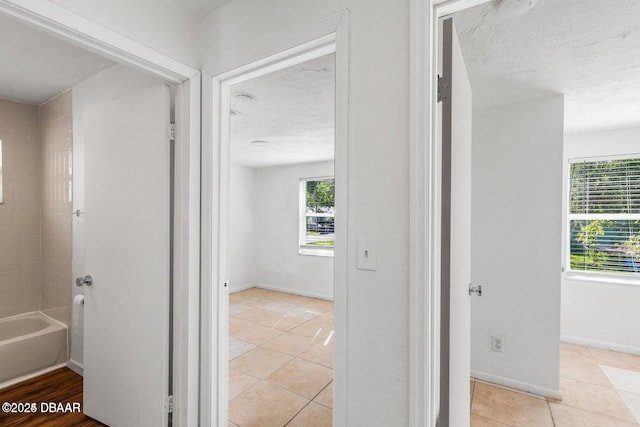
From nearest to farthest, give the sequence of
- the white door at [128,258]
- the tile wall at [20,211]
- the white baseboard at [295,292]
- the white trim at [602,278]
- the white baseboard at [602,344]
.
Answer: the white door at [128,258] < the tile wall at [20,211] < the white baseboard at [602,344] < the white trim at [602,278] < the white baseboard at [295,292]

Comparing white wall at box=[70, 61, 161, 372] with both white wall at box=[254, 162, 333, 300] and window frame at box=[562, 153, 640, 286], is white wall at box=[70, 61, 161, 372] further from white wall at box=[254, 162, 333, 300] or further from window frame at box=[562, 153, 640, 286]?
window frame at box=[562, 153, 640, 286]

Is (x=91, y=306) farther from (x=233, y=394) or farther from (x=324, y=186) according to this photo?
(x=324, y=186)

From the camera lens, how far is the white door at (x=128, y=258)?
169 cm

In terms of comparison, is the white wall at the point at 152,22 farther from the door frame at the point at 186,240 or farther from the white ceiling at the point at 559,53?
the white ceiling at the point at 559,53

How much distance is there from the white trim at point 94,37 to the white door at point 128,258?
161mm

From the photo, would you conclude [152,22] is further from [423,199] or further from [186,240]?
[423,199]

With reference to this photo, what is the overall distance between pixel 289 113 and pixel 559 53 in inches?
75.8

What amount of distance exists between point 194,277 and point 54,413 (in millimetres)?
1495

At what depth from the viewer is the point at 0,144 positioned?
278 centimetres

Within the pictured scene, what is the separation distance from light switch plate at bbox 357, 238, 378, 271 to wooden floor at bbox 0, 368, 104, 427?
6.62 feet

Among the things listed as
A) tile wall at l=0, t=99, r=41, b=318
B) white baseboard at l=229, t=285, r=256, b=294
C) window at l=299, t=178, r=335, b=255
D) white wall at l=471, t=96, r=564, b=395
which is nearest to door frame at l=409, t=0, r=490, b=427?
white wall at l=471, t=96, r=564, b=395

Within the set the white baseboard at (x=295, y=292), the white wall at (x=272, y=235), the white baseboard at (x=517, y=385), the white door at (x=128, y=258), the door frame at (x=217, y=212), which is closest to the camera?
the door frame at (x=217, y=212)

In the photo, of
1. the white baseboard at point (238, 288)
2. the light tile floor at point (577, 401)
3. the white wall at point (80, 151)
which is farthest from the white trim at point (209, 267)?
the white baseboard at point (238, 288)

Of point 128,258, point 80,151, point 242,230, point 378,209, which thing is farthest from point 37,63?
point 242,230
